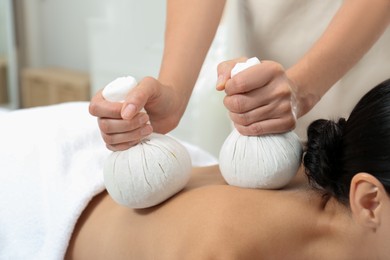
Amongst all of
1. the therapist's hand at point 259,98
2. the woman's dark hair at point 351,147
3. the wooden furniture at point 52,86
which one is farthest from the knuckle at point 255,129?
the wooden furniture at point 52,86

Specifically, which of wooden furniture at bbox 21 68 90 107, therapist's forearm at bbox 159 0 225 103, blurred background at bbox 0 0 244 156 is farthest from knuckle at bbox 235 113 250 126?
wooden furniture at bbox 21 68 90 107

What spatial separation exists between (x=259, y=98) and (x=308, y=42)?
550 millimetres

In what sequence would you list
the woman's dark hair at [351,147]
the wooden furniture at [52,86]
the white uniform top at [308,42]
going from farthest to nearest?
1. the wooden furniture at [52,86]
2. the white uniform top at [308,42]
3. the woman's dark hair at [351,147]

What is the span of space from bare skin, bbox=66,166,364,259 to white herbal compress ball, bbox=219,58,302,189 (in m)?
0.02

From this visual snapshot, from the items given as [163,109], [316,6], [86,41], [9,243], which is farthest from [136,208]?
[86,41]

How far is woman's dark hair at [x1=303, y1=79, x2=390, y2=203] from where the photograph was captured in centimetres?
77

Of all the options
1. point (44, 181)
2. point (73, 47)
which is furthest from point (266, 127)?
point (73, 47)

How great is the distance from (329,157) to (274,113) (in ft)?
0.37

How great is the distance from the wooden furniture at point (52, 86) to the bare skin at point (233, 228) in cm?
243

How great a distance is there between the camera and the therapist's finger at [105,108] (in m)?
0.84

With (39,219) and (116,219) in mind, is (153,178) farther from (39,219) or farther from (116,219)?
(39,219)

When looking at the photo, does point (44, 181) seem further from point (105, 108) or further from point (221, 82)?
point (221, 82)

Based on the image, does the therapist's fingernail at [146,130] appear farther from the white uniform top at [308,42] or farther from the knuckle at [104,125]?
the white uniform top at [308,42]

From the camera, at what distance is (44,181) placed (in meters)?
1.07
